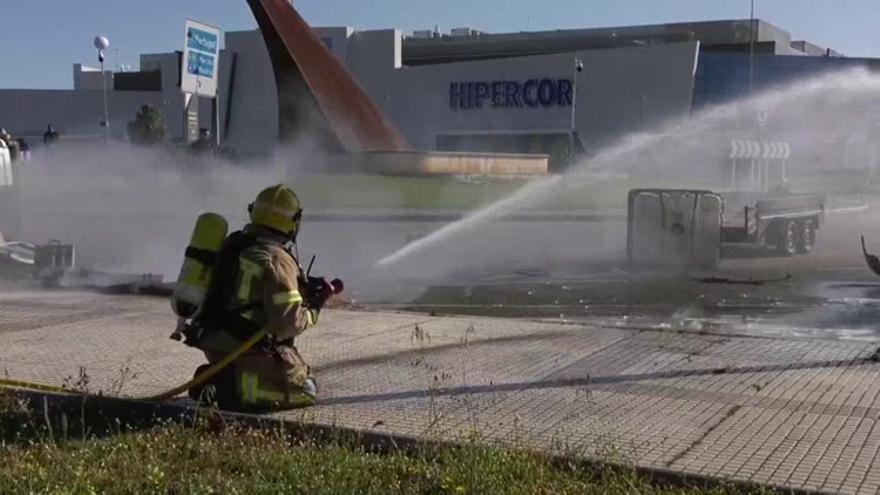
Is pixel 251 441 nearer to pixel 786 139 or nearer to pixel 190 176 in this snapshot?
pixel 190 176

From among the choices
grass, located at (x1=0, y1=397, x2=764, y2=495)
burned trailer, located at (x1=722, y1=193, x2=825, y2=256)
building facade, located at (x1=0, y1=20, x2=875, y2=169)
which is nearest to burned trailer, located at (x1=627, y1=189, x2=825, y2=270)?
burned trailer, located at (x1=722, y1=193, x2=825, y2=256)

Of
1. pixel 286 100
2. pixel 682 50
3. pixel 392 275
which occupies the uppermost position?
pixel 682 50

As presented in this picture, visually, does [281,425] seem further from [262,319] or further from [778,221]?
[778,221]

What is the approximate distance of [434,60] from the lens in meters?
89.5

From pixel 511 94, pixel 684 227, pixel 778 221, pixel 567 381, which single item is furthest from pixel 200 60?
pixel 511 94

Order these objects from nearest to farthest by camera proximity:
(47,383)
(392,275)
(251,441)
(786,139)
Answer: (251,441) → (47,383) → (392,275) → (786,139)

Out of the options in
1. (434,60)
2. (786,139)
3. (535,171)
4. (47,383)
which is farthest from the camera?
(434,60)

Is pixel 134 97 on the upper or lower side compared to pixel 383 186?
upper

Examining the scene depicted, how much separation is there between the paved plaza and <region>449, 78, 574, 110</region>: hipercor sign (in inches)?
2339

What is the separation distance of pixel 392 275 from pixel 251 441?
10979 millimetres

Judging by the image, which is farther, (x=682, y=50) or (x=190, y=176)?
(x=682, y=50)

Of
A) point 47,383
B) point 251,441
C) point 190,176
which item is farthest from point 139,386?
point 190,176

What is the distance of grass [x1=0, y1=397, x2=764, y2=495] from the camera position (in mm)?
4777

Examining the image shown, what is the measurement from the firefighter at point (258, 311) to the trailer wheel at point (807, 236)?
1581 centimetres
